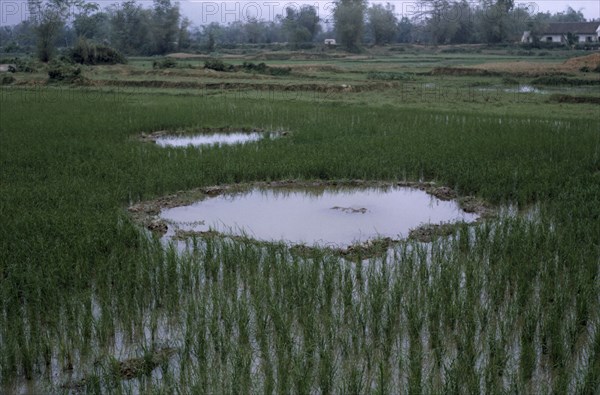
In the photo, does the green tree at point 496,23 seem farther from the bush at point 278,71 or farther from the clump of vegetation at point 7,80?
the clump of vegetation at point 7,80

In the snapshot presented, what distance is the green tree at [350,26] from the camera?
4928 centimetres

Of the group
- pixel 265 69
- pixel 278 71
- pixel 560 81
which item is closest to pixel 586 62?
pixel 560 81

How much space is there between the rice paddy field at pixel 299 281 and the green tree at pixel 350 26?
131ft

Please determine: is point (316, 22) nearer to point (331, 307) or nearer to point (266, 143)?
point (266, 143)

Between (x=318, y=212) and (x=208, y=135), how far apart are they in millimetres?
5614

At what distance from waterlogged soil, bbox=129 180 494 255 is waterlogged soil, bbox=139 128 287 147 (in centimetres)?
347

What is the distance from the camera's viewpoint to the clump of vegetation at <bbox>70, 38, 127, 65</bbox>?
3269 centimetres

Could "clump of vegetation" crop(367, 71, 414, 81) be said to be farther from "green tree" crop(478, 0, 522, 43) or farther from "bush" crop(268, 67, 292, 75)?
"green tree" crop(478, 0, 522, 43)

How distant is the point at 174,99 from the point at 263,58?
24118 mm

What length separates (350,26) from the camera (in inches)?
1918

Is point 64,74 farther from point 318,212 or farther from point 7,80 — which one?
point 318,212

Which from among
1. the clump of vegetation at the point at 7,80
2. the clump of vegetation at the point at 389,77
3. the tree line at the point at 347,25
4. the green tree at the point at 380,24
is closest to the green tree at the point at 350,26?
the tree line at the point at 347,25

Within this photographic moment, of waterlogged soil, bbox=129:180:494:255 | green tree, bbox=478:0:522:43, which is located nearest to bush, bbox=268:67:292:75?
waterlogged soil, bbox=129:180:494:255

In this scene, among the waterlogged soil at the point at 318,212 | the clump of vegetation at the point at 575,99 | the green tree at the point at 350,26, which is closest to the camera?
the waterlogged soil at the point at 318,212
